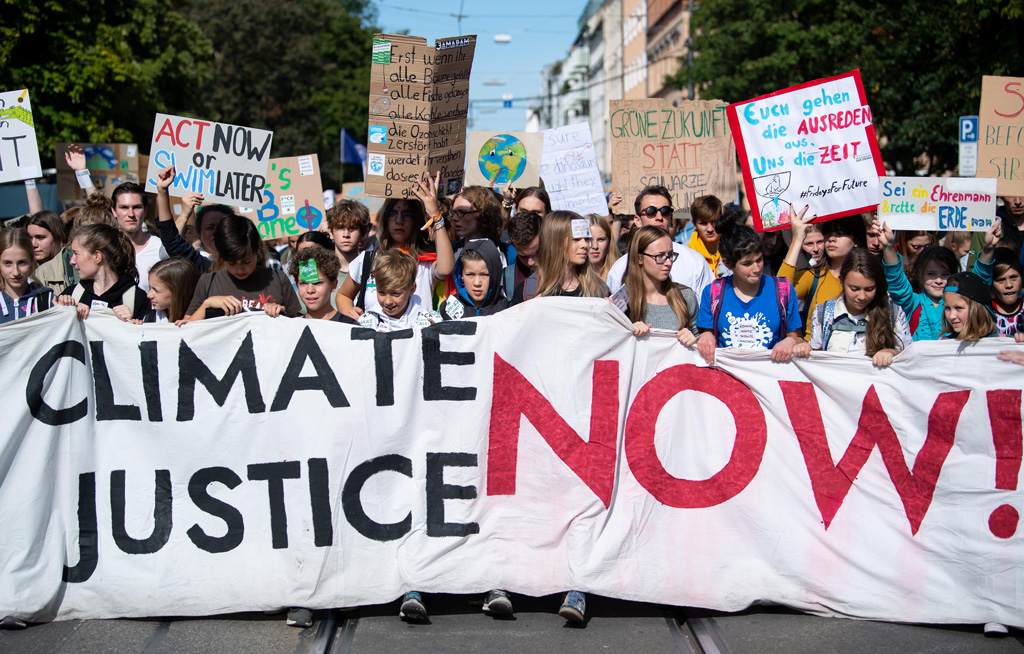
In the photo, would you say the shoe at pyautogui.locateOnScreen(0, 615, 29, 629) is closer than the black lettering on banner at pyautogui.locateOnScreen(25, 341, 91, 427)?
Yes

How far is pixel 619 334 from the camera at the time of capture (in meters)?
4.40

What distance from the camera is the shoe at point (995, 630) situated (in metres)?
4.10

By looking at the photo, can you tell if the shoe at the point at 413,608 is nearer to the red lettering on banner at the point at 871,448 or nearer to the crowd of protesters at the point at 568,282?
the crowd of protesters at the point at 568,282

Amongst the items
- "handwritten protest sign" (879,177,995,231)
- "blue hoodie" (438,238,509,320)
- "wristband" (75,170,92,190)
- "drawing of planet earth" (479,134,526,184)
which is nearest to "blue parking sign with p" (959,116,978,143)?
"handwritten protest sign" (879,177,995,231)

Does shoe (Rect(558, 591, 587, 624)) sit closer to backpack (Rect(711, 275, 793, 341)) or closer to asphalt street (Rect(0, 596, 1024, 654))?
asphalt street (Rect(0, 596, 1024, 654))

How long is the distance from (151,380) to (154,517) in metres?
0.64

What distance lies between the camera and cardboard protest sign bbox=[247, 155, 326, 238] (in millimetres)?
8672

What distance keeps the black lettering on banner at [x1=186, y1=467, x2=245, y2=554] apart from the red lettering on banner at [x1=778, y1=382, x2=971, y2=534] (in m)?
2.63

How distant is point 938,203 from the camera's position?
565 cm

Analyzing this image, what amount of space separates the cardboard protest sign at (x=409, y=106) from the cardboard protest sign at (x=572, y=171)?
196 centimetres

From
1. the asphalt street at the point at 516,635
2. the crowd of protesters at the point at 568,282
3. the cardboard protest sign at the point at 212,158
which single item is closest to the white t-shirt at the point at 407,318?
the crowd of protesters at the point at 568,282

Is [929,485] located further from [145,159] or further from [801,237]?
[145,159]

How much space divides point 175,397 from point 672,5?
175 ft

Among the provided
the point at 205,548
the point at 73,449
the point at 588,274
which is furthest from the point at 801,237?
the point at 73,449
